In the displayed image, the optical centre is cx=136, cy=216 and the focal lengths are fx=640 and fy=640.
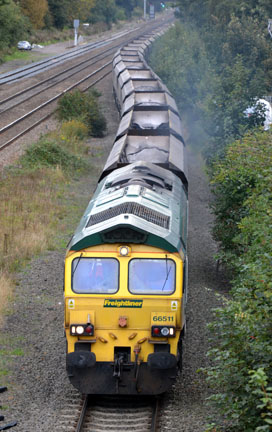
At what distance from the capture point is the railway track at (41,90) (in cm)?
2892

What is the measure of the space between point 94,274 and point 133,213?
106cm

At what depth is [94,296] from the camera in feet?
29.1

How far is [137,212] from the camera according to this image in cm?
940

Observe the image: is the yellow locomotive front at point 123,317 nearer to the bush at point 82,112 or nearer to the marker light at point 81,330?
the marker light at point 81,330

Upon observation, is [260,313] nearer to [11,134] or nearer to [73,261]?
[73,261]

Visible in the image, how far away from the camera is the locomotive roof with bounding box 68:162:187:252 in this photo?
893cm

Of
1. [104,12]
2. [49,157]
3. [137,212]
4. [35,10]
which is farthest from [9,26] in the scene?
[104,12]

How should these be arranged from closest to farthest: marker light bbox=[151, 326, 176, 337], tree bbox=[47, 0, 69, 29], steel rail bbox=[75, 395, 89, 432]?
1. steel rail bbox=[75, 395, 89, 432]
2. marker light bbox=[151, 326, 176, 337]
3. tree bbox=[47, 0, 69, 29]

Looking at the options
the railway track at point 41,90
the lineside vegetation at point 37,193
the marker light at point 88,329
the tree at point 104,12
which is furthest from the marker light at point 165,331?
the tree at point 104,12

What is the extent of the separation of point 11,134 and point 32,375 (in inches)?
726

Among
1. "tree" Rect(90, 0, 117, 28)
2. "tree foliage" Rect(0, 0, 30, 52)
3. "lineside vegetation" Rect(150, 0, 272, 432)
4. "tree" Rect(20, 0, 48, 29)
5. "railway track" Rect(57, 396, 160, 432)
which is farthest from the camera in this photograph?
"tree" Rect(90, 0, 117, 28)

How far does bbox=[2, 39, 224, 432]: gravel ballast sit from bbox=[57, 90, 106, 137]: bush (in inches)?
548

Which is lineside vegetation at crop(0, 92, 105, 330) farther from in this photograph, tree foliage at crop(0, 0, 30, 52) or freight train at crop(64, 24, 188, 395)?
tree foliage at crop(0, 0, 30, 52)

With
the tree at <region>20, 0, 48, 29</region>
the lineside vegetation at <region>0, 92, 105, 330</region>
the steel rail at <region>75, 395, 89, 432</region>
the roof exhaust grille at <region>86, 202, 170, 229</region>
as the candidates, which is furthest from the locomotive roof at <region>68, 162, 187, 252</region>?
the tree at <region>20, 0, 48, 29</region>
